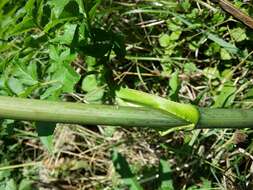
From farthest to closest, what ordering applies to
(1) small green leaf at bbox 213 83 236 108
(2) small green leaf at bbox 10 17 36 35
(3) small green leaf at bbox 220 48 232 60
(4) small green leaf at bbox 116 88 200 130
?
(3) small green leaf at bbox 220 48 232 60 → (1) small green leaf at bbox 213 83 236 108 → (2) small green leaf at bbox 10 17 36 35 → (4) small green leaf at bbox 116 88 200 130

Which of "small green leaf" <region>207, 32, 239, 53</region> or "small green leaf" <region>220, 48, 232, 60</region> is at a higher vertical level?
"small green leaf" <region>207, 32, 239, 53</region>

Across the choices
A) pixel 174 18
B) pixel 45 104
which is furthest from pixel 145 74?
pixel 45 104

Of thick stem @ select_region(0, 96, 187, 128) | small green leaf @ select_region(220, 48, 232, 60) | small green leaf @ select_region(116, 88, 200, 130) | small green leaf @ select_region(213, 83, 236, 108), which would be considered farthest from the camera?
small green leaf @ select_region(220, 48, 232, 60)

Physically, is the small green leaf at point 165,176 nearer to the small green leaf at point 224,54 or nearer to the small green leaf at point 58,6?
the small green leaf at point 224,54

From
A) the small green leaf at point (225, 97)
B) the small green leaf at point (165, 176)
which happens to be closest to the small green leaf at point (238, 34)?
the small green leaf at point (225, 97)

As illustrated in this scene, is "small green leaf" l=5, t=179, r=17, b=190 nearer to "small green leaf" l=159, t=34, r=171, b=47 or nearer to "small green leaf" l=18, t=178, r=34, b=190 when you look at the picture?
"small green leaf" l=18, t=178, r=34, b=190

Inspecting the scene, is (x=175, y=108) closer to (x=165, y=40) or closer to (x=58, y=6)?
(x=58, y=6)

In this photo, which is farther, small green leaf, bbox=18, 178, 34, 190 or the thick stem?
small green leaf, bbox=18, 178, 34, 190

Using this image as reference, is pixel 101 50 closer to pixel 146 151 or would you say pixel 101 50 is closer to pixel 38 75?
pixel 38 75

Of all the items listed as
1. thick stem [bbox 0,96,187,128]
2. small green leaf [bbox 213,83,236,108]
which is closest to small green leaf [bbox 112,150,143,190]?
small green leaf [bbox 213,83,236,108]

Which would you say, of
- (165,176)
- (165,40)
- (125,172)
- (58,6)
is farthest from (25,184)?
(58,6)
